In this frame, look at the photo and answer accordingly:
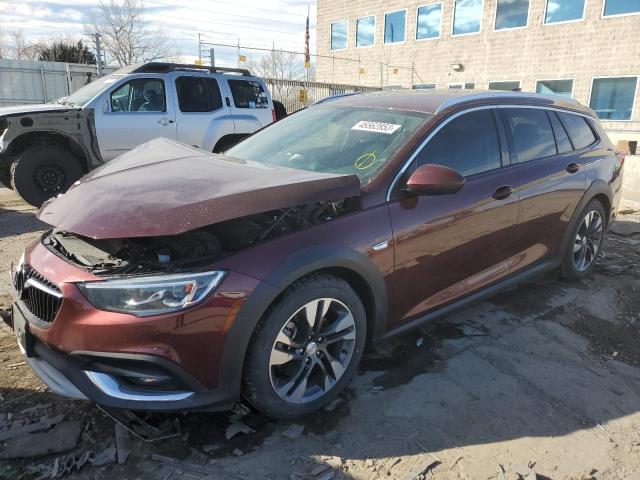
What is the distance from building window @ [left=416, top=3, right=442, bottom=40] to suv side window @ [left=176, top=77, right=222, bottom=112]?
1796 cm

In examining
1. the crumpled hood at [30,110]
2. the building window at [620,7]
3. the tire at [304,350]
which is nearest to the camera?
the tire at [304,350]

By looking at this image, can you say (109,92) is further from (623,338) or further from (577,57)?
(577,57)

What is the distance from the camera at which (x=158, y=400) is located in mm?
2230

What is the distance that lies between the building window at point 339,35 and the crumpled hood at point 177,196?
2723 centimetres

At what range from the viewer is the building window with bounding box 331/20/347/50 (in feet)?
91.9

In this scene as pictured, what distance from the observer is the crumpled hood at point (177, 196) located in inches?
89.0

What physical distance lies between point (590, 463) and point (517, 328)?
1.44 meters

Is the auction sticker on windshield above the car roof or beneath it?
beneath

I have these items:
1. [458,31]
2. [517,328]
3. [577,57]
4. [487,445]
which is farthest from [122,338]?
[458,31]

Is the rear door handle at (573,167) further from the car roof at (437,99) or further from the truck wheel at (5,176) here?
the truck wheel at (5,176)

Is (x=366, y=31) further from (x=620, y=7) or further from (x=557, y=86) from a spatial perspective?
(x=620, y=7)

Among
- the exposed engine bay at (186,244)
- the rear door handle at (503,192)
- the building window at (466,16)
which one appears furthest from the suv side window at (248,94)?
the building window at (466,16)

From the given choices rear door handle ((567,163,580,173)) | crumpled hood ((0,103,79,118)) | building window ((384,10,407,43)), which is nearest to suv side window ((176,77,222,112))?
crumpled hood ((0,103,79,118))

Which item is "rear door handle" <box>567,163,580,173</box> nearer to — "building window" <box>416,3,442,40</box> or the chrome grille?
the chrome grille
